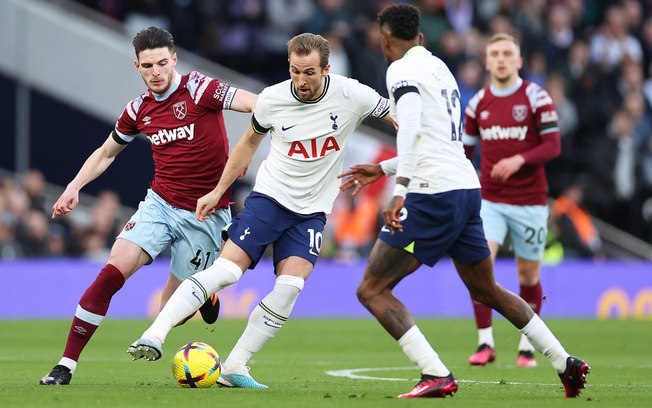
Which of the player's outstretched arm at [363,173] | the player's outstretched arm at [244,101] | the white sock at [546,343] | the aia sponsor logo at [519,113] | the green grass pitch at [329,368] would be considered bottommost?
the green grass pitch at [329,368]

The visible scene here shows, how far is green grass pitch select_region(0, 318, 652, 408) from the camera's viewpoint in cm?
757

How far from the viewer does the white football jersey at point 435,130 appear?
784 cm

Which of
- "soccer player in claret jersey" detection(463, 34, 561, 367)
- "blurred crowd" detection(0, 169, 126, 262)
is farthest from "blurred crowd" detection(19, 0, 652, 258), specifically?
"soccer player in claret jersey" detection(463, 34, 561, 367)

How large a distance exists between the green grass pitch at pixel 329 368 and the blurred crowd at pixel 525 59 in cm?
423

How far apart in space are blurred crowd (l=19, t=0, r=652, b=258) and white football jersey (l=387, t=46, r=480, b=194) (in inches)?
457

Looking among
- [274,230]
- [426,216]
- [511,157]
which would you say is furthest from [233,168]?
[511,157]

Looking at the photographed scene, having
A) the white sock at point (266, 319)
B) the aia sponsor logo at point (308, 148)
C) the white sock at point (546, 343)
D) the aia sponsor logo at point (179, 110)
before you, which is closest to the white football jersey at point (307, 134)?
the aia sponsor logo at point (308, 148)

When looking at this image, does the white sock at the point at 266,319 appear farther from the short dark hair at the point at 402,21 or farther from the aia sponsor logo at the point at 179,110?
the short dark hair at the point at 402,21

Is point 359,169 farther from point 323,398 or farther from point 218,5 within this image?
point 218,5

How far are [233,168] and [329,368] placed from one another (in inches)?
111

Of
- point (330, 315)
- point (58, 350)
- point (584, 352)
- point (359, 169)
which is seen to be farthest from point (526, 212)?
point (330, 315)

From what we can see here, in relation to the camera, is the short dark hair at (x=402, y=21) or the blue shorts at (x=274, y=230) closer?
the short dark hair at (x=402, y=21)

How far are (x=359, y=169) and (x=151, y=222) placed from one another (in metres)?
1.77

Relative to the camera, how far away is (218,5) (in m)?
21.4
